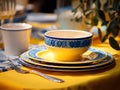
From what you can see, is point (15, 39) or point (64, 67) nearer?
point (64, 67)

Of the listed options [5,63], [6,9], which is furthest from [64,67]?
[6,9]

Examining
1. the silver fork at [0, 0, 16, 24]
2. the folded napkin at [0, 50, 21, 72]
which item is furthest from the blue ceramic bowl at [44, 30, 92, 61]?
the silver fork at [0, 0, 16, 24]

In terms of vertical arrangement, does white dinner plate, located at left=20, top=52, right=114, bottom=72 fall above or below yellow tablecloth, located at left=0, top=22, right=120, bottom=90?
above

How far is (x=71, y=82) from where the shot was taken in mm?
740

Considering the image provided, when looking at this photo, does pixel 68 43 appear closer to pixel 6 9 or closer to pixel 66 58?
pixel 66 58

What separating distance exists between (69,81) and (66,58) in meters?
0.11

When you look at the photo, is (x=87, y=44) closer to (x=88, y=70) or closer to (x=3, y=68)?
(x=88, y=70)

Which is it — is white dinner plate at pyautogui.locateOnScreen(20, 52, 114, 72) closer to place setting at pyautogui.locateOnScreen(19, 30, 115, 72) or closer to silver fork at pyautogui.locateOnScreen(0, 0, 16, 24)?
place setting at pyautogui.locateOnScreen(19, 30, 115, 72)

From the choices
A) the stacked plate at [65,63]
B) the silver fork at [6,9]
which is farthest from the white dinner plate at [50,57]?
the silver fork at [6,9]

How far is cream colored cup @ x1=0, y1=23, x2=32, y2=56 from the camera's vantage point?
0.94m

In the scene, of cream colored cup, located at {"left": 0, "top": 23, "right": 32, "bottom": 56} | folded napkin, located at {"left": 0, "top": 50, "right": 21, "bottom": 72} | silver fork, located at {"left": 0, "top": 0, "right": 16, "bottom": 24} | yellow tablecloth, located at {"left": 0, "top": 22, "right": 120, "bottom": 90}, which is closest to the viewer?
yellow tablecloth, located at {"left": 0, "top": 22, "right": 120, "bottom": 90}

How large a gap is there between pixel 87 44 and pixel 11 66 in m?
0.21

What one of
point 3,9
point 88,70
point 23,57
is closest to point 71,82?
point 88,70

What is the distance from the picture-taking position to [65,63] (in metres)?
0.80
